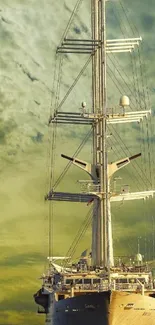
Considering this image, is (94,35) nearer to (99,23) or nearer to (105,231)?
(99,23)

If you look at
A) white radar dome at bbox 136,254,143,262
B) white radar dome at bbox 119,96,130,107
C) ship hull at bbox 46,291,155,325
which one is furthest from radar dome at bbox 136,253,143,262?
white radar dome at bbox 119,96,130,107

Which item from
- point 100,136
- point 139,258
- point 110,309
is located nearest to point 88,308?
point 110,309

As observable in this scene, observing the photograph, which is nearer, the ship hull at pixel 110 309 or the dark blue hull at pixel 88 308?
the ship hull at pixel 110 309

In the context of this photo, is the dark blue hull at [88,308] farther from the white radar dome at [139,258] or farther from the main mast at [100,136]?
the white radar dome at [139,258]

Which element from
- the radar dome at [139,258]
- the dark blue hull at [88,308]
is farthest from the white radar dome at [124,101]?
the dark blue hull at [88,308]

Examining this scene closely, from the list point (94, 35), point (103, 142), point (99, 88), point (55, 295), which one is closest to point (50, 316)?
point (55, 295)

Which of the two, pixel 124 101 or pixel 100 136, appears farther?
pixel 100 136

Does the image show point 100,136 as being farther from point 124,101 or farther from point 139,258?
point 139,258
